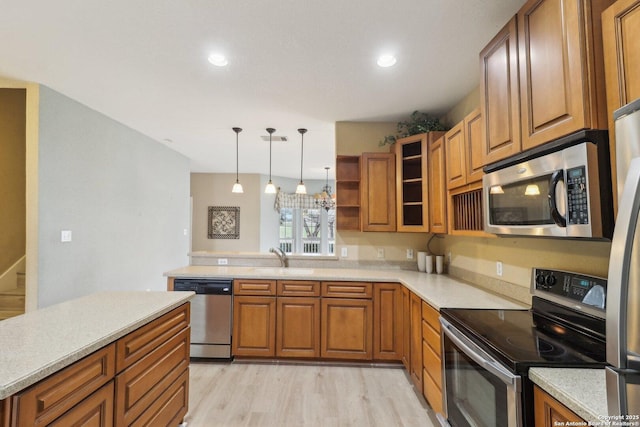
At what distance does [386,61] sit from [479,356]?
6.68 feet

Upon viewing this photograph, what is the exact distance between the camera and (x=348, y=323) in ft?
9.89

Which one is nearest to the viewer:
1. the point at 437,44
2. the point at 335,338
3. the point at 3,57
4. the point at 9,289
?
the point at 437,44

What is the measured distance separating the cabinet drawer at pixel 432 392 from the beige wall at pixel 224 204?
18.6ft

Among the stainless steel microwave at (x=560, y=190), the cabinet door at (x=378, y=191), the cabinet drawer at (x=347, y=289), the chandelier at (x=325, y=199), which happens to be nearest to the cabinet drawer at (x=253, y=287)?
the cabinet drawer at (x=347, y=289)

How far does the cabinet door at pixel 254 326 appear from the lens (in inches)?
120

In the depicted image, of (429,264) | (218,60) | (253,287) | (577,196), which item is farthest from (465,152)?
(253,287)

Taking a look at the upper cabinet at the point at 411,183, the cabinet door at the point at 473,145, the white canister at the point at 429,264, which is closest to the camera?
the cabinet door at the point at 473,145

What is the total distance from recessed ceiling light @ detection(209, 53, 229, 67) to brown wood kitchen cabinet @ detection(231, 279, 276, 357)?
1985mm

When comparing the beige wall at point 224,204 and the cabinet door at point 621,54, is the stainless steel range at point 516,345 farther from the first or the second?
the beige wall at point 224,204

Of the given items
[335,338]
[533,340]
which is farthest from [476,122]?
[335,338]

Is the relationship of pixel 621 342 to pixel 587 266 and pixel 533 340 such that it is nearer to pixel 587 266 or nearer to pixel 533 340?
pixel 533 340

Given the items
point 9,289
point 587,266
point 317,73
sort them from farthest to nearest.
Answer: point 9,289
point 317,73
point 587,266

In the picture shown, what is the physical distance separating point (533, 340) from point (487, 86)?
141 centimetres

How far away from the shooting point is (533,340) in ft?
4.40
